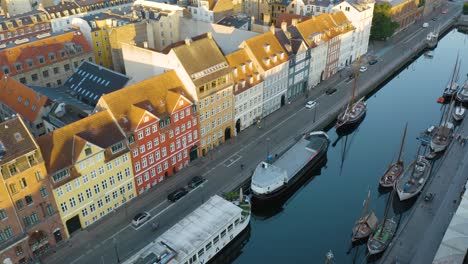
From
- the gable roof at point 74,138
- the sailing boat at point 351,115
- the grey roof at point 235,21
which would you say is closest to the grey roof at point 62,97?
the gable roof at point 74,138

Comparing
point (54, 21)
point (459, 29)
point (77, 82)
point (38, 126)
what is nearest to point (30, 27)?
point (54, 21)

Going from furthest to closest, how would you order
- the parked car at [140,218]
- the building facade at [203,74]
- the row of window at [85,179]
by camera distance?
the building facade at [203,74]
the parked car at [140,218]
the row of window at [85,179]

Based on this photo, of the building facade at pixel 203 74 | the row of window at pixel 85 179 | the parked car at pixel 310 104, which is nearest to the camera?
the row of window at pixel 85 179

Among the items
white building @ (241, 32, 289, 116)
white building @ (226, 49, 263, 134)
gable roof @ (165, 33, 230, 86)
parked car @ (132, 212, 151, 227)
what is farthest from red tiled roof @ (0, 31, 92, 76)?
parked car @ (132, 212, 151, 227)

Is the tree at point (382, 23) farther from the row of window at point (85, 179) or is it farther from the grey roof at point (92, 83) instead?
the row of window at point (85, 179)

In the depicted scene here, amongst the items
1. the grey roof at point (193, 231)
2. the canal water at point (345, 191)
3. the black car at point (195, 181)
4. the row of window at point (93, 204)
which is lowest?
the canal water at point (345, 191)

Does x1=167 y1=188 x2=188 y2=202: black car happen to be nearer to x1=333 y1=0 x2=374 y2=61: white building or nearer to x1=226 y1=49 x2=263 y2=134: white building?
x1=226 y1=49 x2=263 y2=134: white building
